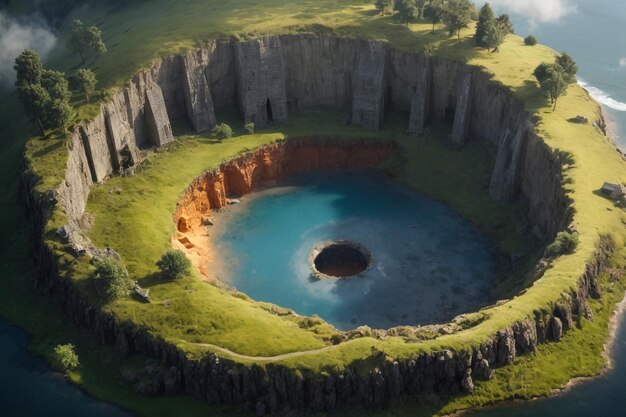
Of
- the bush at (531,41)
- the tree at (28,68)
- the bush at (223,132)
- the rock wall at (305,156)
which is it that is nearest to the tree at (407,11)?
the rock wall at (305,156)

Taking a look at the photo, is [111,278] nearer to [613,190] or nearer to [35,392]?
[35,392]

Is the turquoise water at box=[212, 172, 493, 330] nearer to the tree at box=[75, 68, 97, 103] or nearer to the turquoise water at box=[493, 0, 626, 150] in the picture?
the tree at box=[75, 68, 97, 103]

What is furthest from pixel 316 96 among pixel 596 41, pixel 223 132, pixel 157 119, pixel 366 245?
pixel 596 41

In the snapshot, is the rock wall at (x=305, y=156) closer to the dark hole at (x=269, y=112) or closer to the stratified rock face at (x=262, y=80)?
the stratified rock face at (x=262, y=80)

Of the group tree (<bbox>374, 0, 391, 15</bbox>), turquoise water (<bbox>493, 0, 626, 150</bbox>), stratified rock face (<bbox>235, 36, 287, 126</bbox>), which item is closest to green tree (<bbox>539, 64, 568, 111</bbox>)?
turquoise water (<bbox>493, 0, 626, 150</bbox>)

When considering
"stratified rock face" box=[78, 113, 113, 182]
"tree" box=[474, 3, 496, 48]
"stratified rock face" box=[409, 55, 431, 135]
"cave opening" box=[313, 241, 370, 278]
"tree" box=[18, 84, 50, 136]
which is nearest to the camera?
"tree" box=[18, 84, 50, 136]

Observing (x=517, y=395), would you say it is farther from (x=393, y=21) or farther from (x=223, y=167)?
(x=393, y=21)
